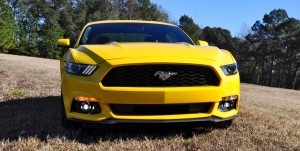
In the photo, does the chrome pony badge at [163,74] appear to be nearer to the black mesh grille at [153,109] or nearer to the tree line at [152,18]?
the black mesh grille at [153,109]

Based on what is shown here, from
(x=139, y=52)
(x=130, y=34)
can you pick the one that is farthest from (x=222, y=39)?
(x=139, y=52)

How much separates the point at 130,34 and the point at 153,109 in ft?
6.84

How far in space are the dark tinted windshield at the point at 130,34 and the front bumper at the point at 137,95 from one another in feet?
5.01

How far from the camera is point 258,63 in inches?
3147

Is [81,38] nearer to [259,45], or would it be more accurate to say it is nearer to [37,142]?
[37,142]

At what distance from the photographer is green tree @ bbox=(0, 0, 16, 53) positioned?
5622cm

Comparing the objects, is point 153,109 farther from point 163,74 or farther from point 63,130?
point 63,130

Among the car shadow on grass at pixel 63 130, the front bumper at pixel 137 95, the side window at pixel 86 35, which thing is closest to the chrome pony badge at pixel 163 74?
the front bumper at pixel 137 95

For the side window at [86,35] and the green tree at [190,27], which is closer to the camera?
the side window at [86,35]

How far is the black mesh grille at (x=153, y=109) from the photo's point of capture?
4.17 m

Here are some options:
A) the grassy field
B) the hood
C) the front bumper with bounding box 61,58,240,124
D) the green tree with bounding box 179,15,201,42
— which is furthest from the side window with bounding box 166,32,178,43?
the green tree with bounding box 179,15,201,42

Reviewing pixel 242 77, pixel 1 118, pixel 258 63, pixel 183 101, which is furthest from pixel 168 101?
pixel 258 63

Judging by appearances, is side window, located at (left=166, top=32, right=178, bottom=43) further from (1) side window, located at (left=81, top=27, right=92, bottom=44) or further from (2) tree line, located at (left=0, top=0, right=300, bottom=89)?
(2) tree line, located at (left=0, top=0, right=300, bottom=89)

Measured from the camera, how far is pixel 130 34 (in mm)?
6051
